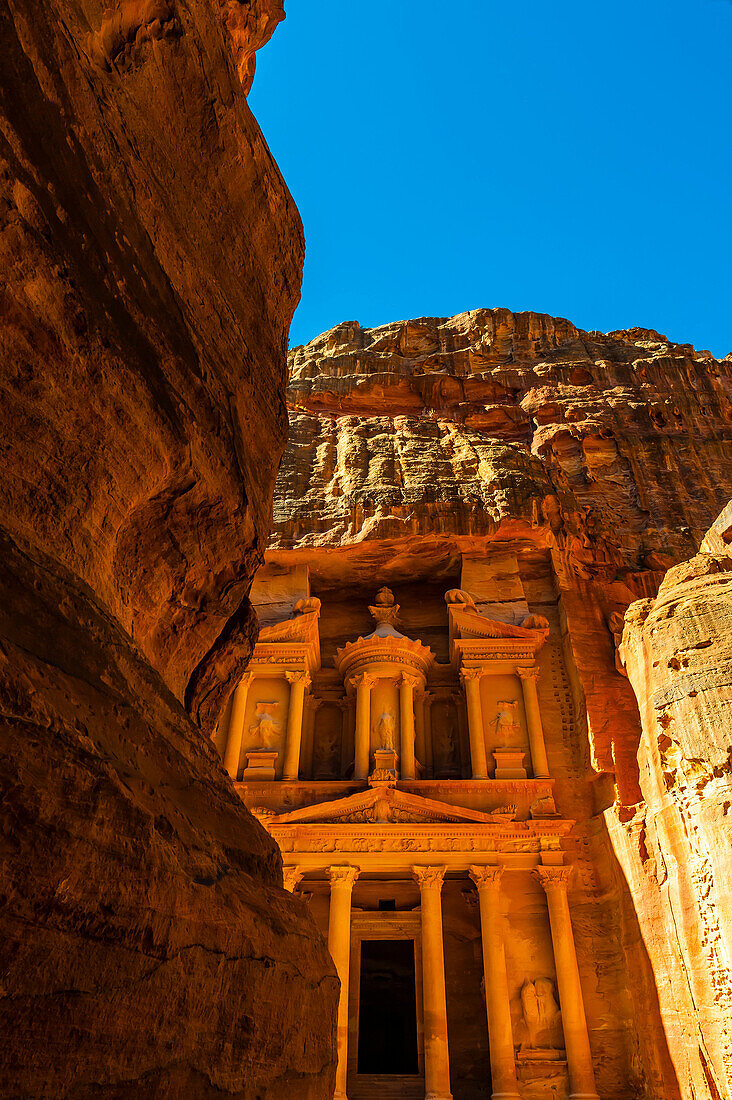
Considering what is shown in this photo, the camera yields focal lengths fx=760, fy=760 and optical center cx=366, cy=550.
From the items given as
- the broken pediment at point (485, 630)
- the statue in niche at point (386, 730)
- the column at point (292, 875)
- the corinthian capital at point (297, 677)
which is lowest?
the column at point (292, 875)

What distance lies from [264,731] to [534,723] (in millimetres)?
7079

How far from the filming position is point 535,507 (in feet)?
75.9

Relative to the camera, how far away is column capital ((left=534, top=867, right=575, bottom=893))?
1675 centimetres

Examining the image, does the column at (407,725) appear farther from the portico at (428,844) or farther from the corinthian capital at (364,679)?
the corinthian capital at (364,679)

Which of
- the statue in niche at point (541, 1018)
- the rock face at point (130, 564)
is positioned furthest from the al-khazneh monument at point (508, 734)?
the rock face at point (130, 564)

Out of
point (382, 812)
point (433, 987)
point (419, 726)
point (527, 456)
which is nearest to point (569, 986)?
point (433, 987)

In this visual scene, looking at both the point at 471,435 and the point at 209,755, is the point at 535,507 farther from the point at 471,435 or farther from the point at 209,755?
the point at 209,755

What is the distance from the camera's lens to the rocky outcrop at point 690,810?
467 inches

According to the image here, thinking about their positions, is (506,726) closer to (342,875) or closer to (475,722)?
(475,722)

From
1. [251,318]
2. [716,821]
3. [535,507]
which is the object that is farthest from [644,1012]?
[251,318]

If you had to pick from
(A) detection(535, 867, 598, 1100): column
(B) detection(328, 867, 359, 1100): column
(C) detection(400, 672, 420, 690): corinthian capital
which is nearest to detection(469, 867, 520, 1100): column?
(A) detection(535, 867, 598, 1100): column

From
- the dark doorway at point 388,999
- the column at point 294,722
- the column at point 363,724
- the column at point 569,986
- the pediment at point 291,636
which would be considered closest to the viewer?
the column at point 569,986

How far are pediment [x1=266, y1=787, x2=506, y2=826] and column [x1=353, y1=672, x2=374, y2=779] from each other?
1231 millimetres

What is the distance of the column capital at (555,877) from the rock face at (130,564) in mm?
13935
